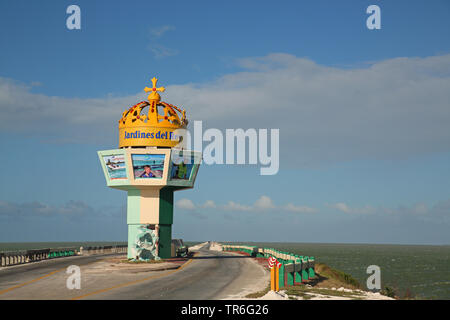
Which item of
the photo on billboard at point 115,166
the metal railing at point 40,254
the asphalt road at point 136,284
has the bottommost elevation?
the metal railing at point 40,254

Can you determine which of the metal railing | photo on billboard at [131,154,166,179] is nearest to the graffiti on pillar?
photo on billboard at [131,154,166,179]

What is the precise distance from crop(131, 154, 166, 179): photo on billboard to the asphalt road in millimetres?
10014

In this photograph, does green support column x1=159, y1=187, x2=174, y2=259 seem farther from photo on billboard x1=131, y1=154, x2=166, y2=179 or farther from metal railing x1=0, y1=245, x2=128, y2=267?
metal railing x1=0, y1=245, x2=128, y2=267

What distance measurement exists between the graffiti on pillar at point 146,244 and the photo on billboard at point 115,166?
18.2 ft

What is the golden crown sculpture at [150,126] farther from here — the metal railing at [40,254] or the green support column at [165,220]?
the metal railing at [40,254]

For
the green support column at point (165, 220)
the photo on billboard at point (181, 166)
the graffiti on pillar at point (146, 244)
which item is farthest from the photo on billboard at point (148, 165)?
the graffiti on pillar at point (146, 244)

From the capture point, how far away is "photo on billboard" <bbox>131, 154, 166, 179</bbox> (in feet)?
151

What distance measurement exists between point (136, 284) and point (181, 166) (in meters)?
19.0

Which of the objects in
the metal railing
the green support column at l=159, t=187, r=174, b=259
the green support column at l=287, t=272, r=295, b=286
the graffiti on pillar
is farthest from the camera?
the green support column at l=159, t=187, r=174, b=259

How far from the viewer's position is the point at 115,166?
47219mm

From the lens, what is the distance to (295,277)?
30.5m

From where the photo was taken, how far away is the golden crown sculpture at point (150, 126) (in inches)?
1850

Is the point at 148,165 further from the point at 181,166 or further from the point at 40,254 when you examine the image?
the point at 40,254
